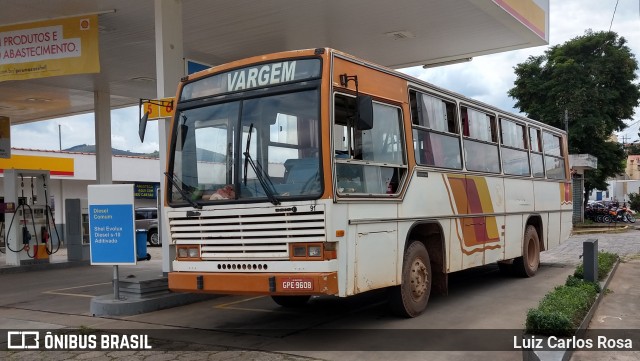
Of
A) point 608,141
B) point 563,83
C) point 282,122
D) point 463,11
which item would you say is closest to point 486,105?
point 463,11

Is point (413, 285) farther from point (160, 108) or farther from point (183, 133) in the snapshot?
point (160, 108)

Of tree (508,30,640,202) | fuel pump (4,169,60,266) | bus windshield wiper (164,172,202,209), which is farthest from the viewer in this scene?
tree (508,30,640,202)

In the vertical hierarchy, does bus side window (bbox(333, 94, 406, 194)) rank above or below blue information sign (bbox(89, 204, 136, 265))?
above

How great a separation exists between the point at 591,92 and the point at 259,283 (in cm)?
2905

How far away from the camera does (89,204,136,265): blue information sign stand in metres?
8.64

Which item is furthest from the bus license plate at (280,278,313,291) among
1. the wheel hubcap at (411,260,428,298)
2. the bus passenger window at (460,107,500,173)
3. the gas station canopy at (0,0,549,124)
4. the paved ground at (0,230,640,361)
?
the gas station canopy at (0,0,549,124)

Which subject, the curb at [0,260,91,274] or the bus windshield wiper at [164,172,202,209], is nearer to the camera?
the bus windshield wiper at [164,172,202,209]

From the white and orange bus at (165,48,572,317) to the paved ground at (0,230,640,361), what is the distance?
656mm

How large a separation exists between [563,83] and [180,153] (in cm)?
2884

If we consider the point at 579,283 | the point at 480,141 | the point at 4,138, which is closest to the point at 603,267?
the point at 579,283

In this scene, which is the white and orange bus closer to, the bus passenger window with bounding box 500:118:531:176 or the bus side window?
the bus side window

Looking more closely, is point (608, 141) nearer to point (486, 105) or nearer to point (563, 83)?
point (563, 83)

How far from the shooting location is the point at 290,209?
20.7 ft

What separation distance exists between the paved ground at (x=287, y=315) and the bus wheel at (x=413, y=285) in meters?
0.19
